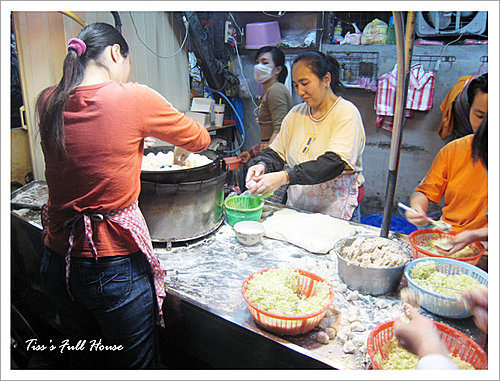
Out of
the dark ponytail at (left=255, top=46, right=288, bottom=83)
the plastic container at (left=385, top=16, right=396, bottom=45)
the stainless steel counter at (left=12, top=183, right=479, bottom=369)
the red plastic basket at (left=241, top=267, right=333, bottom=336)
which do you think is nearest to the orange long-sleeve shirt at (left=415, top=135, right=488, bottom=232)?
the stainless steel counter at (left=12, top=183, right=479, bottom=369)

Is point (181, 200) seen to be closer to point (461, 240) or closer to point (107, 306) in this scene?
point (107, 306)

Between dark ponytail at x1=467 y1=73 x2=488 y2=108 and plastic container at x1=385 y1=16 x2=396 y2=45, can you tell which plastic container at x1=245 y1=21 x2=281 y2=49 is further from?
dark ponytail at x1=467 y1=73 x2=488 y2=108

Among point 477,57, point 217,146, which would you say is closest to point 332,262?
point 217,146

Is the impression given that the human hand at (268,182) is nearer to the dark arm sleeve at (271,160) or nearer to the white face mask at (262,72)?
the dark arm sleeve at (271,160)

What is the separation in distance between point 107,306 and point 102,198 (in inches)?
15.0

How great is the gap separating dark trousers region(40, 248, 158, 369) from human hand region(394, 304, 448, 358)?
86 centimetres

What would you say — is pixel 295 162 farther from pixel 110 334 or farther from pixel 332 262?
pixel 110 334

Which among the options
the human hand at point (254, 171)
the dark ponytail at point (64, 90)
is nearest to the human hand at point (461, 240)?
the human hand at point (254, 171)

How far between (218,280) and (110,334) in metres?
0.45

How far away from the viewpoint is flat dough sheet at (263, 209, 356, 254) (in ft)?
5.39

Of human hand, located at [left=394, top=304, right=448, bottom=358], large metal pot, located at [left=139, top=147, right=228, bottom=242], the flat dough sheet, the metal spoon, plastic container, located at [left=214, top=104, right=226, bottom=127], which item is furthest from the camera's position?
plastic container, located at [left=214, top=104, right=226, bottom=127]

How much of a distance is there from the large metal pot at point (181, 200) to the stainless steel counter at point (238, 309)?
0.09m

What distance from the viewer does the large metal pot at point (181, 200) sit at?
4.99ft

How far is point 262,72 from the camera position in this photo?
286 centimetres
